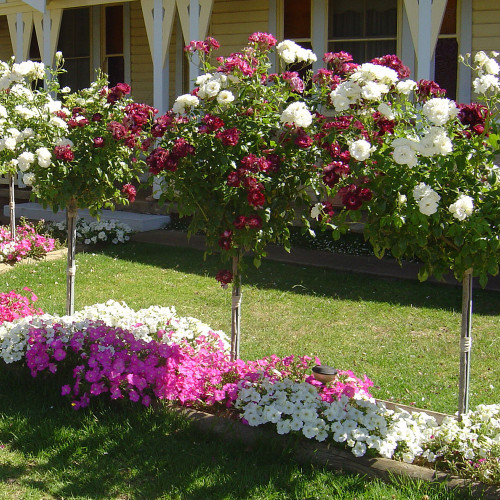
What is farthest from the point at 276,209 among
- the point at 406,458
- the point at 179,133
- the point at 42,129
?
the point at 42,129

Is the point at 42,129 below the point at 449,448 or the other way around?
the other way around

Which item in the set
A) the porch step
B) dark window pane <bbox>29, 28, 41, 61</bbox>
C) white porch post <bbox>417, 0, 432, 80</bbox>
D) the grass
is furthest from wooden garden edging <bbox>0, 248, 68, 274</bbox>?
dark window pane <bbox>29, 28, 41, 61</bbox>

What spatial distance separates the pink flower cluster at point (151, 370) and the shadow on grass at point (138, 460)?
0.12 metres

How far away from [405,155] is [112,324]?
277 cm

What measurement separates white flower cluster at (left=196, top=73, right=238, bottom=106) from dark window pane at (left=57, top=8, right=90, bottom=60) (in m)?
11.2

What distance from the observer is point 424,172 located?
3.85 meters

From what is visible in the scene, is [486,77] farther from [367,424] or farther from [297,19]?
[297,19]

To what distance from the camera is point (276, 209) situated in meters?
4.49

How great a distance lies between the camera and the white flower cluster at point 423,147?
12.0ft

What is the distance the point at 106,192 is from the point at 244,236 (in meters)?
1.75

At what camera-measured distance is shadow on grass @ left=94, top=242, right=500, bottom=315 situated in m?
7.48

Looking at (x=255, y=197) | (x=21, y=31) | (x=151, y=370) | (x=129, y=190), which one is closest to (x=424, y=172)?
(x=255, y=197)

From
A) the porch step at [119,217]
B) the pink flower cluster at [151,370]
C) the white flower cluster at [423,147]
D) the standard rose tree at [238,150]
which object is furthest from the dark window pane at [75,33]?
the white flower cluster at [423,147]

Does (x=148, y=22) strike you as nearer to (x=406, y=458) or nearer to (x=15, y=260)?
(x=15, y=260)
